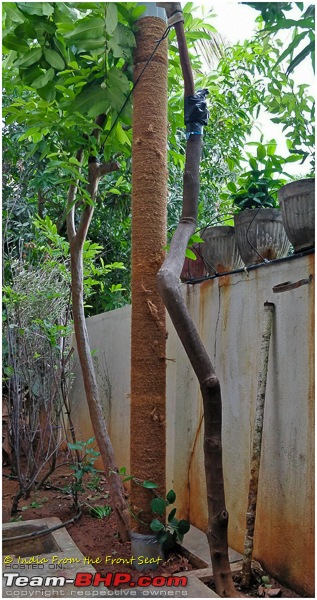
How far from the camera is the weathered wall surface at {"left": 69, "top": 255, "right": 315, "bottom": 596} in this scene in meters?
2.13

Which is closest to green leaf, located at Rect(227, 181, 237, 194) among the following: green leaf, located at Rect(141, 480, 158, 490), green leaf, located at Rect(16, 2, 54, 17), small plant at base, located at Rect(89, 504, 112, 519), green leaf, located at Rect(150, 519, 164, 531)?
green leaf, located at Rect(16, 2, 54, 17)

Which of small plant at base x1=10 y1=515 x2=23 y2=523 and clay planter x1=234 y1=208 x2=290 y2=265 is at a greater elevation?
clay planter x1=234 y1=208 x2=290 y2=265

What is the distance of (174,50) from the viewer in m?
3.27

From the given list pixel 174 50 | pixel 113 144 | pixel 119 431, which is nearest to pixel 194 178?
pixel 113 144

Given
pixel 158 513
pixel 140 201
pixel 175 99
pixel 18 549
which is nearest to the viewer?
pixel 158 513

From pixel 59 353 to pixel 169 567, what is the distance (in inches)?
76.7

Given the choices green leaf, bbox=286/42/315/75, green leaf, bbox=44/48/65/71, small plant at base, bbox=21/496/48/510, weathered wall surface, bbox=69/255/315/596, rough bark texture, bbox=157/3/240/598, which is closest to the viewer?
green leaf, bbox=286/42/315/75

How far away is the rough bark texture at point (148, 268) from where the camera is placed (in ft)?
8.18

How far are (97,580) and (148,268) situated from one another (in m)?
1.41

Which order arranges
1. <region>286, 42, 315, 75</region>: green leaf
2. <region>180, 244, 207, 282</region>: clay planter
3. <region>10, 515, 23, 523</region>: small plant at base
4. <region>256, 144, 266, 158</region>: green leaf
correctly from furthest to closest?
<region>10, 515, 23, 523</region>: small plant at base → <region>180, 244, 207, 282</region>: clay planter → <region>256, 144, 266, 158</region>: green leaf → <region>286, 42, 315, 75</region>: green leaf

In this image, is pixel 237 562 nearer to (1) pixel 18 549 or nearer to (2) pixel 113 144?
(1) pixel 18 549

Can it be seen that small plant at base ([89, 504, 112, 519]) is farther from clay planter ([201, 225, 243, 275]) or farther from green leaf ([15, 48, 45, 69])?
green leaf ([15, 48, 45, 69])

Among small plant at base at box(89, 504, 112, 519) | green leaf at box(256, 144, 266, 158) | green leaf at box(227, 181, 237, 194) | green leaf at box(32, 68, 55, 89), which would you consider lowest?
small plant at base at box(89, 504, 112, 519)

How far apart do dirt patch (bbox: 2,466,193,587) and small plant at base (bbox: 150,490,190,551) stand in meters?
0.12
